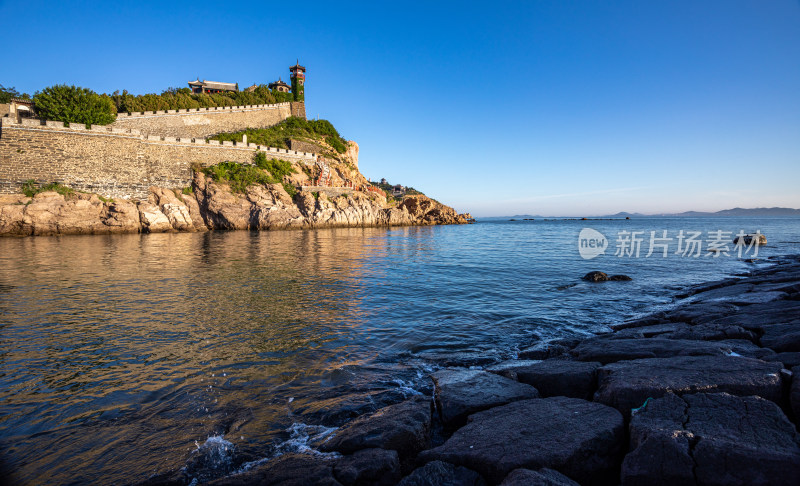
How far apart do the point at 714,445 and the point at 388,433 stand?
3.18m

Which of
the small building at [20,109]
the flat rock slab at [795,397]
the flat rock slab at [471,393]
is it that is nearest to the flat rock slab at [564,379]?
the flat rock slab at [471,393]

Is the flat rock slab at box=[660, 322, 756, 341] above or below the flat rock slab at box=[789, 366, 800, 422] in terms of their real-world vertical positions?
below

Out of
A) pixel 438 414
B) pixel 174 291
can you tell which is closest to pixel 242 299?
pixel 174 291

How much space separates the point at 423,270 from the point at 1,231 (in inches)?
1472

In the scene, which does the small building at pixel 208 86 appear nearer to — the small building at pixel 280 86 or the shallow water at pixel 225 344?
the small building at pixel 280 86

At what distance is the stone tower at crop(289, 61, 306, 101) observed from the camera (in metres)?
70.4

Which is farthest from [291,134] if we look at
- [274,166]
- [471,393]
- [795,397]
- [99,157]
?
[795,397]

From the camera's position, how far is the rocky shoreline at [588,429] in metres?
2.91

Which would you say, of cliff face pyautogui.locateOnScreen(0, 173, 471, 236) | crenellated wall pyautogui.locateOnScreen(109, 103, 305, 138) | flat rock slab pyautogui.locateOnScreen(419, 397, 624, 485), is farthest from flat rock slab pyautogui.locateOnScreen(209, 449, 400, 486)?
crenellated wall pyautogui.locateOnScreen(109, 103, 305, 138)

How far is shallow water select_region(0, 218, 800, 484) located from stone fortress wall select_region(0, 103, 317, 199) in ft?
75.9

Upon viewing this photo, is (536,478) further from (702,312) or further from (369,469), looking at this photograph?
(702,312)

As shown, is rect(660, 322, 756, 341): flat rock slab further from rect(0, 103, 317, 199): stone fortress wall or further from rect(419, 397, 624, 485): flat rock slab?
rect(0, 103, 317, 199): stone fortress wall

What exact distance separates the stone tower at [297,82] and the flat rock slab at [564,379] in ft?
251

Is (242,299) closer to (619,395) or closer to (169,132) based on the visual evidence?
(619,395)
